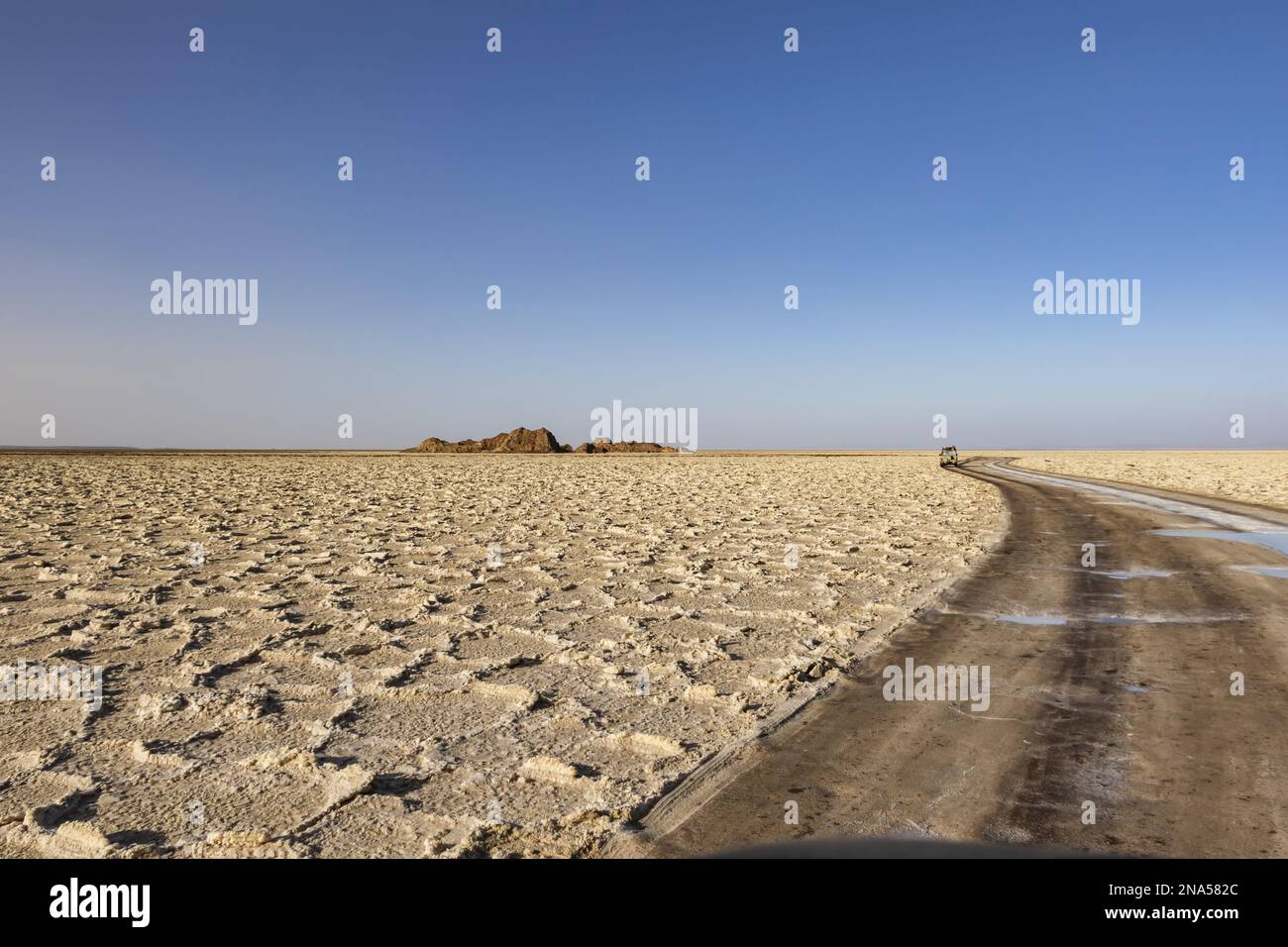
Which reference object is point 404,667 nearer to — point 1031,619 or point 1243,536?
point 1031,619

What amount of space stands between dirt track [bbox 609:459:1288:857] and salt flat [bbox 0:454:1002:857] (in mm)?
342

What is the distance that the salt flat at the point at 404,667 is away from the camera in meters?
2.86

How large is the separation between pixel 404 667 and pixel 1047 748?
3608 millimetres

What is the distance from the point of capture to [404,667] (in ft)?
15.6

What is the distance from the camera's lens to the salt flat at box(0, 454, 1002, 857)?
2859 millimetres

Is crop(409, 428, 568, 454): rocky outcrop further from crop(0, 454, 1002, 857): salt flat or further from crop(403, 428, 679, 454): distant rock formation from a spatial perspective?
crop(0, 454, 1002, 857): salt flat

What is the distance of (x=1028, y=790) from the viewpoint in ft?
9.52

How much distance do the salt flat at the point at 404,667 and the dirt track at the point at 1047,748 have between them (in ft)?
1.12

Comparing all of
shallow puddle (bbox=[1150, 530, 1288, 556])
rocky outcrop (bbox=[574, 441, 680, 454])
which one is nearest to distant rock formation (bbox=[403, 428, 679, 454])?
rocky outcrop (bbox=[574, 441, 680, 454])

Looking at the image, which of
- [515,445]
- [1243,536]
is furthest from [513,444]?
[1243,536]

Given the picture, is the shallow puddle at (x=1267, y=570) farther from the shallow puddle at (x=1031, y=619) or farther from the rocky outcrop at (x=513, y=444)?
the rocky outcrop at (x=513, y=444)
